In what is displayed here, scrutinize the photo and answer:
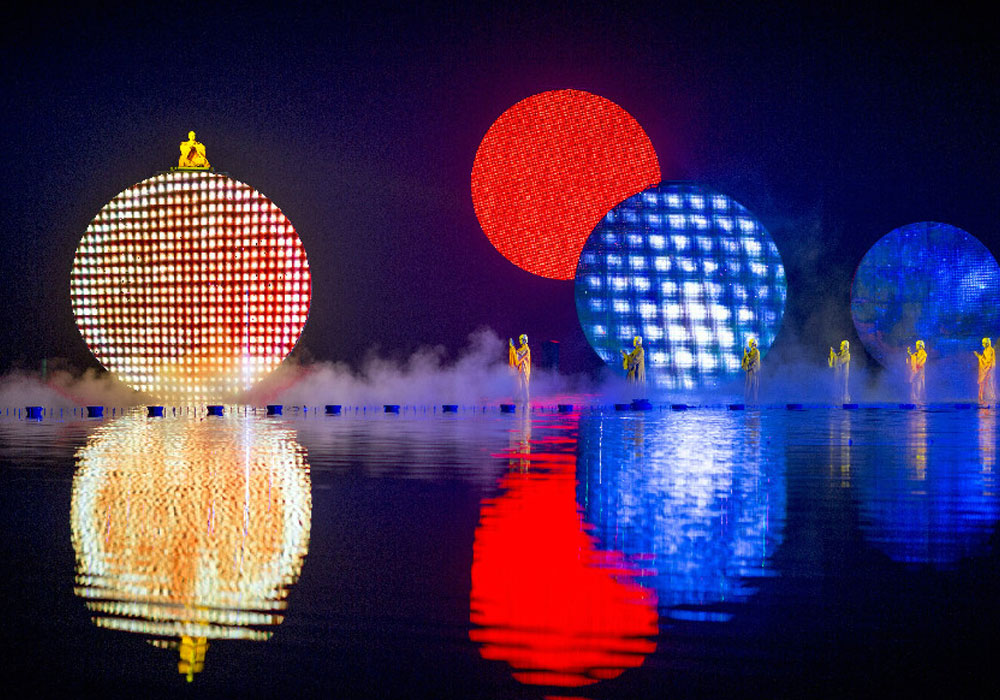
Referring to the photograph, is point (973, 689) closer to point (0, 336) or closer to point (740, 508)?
point (740, 508)

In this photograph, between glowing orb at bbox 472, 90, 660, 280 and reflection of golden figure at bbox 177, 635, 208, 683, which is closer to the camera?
reflection of golden figure at bbox 177, 635, 208, 683

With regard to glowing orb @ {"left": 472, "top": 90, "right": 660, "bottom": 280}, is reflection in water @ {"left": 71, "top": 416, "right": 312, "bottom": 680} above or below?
below

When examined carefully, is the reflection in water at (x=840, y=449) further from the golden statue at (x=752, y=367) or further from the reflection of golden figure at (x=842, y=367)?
the reflection of golden figure at (x=842, y=367)

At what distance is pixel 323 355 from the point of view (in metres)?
16.4

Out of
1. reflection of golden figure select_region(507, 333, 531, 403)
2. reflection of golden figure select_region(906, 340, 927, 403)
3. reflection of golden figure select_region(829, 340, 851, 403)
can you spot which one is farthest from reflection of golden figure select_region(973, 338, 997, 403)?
reflection of golden figure select_region(507, 333, 531, 403)

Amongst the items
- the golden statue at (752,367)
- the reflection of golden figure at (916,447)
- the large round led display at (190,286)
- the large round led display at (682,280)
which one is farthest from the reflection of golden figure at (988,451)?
the large round led display at (190,286)

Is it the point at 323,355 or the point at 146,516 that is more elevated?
the point at 323,355

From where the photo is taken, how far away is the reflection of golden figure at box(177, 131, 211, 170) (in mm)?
15828

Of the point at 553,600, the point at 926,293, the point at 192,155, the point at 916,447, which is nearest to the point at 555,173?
the point at 192,155

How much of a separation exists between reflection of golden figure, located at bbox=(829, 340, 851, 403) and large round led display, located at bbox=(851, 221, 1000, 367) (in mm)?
1159

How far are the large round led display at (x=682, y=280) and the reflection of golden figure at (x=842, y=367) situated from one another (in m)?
1.25

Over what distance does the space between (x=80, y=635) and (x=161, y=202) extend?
14393 millimetres

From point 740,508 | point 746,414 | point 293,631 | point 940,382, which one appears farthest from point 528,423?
point 940,382

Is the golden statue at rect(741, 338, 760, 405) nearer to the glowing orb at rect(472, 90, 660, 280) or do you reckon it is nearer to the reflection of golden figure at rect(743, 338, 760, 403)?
the reflection of golden figure at rect(743, 338, 760, 403)
